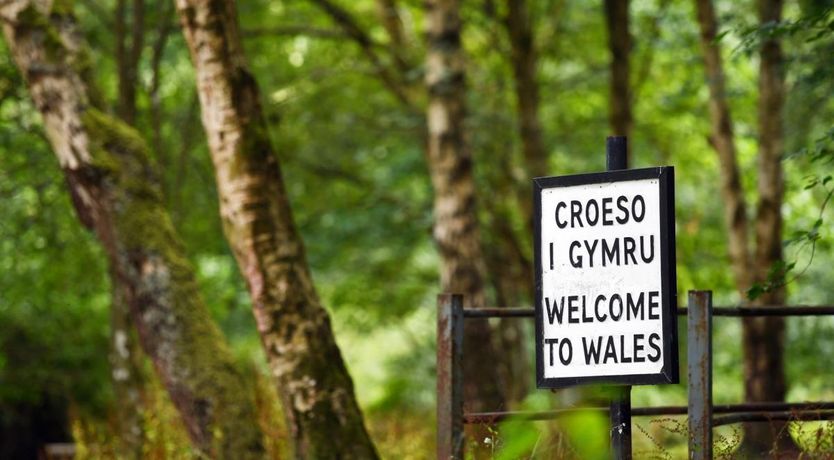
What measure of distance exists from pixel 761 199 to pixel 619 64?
3102 millimetres

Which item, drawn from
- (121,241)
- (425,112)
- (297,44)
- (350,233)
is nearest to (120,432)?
(121,241)

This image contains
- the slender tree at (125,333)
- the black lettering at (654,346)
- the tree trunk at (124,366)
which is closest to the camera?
the black lettering at (654,346)

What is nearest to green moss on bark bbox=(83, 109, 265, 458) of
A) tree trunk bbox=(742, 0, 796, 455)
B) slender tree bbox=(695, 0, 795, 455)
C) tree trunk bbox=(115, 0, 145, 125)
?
tree trunk bbox=(115, 0, 145, 125)

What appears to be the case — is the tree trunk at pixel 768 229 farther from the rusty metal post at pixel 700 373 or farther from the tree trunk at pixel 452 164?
the rusty metal post at pixel 700 373

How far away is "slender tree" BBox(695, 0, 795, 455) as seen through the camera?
16.7 meters

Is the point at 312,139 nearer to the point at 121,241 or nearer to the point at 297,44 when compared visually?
the point at 297,44

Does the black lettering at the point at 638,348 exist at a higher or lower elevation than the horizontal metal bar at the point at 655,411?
higher

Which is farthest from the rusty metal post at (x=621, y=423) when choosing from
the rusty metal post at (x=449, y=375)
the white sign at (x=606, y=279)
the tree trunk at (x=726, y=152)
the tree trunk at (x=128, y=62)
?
the tree trunk at (x=128, y=62)

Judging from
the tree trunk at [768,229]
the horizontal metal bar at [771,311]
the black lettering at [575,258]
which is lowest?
the horizontal metal bar at [771,311]

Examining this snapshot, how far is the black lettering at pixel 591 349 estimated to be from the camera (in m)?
4.95

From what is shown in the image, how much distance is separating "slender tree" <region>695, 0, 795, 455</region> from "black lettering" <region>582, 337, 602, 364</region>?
1135cm

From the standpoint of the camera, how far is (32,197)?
1981 centimetres

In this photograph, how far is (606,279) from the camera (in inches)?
195

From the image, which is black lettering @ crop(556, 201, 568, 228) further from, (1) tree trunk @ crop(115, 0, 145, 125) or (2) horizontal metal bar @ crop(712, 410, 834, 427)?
(1) tree trunk @ crop(115, 0, 145, 125)
